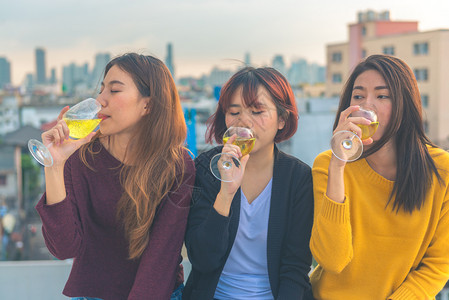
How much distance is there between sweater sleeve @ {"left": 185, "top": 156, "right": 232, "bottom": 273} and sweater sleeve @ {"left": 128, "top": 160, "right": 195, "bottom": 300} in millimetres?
36

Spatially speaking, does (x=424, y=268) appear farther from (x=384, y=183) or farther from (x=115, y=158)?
(x=115, y=158)

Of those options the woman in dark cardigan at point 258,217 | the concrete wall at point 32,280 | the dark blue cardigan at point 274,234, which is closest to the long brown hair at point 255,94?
the woman in dark cardigan at point 258,217

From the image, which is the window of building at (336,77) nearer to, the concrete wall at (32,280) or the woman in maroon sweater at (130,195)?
the concrete wall at (32,280)

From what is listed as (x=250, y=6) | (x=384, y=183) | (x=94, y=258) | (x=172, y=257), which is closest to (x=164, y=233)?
(x=172, y=257)

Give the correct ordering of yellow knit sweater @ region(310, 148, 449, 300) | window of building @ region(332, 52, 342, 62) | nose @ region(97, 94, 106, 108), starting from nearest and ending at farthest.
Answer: yellow knit sweater @ region(310, 148, 449, 300)
nose @ region(97, 94, 106, 108)
window of building @ region(332, 52, 342, 62)

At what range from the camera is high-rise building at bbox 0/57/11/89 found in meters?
54.6

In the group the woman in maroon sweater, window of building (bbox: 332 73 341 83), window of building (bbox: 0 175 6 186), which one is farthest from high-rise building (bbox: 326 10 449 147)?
the woman in maroon sweater

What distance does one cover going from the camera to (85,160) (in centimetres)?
199

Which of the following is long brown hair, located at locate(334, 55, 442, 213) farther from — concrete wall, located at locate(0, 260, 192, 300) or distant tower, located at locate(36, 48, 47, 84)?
distant tower, located at locate(36, 48, 47, 84)

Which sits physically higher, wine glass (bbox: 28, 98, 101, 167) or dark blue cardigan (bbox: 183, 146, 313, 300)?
wine glass (bbox: 28, 98, 101, 167)

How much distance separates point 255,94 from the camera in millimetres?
1875

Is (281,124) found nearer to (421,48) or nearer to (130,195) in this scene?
(130,195)

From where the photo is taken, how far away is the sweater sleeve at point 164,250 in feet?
6.02

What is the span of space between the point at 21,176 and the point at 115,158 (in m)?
36.8
